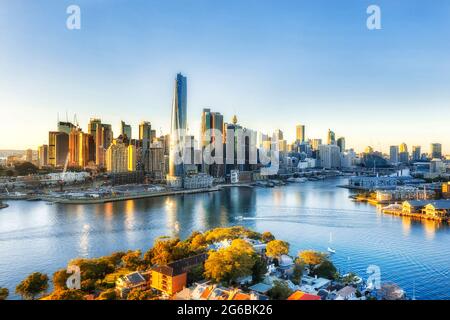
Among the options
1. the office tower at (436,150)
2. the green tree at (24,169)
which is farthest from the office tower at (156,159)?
the office tower at (436,150)

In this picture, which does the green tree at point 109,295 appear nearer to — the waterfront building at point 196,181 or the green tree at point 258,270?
the green tree at point 258,270

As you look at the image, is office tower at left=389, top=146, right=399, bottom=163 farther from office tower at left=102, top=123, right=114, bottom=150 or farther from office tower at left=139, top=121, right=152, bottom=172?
office tower at left=102, top=123, right=114, bottom=150

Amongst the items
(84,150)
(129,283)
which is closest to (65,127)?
(84,150)

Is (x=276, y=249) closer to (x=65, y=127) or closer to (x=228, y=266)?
(x=228, y=266)

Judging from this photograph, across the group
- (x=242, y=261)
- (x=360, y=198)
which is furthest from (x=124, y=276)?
(x=360, y=198)

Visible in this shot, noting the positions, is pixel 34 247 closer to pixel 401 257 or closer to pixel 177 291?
pixel 177 291

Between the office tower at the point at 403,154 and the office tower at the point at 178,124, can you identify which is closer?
the office tower at the point at 178,124
